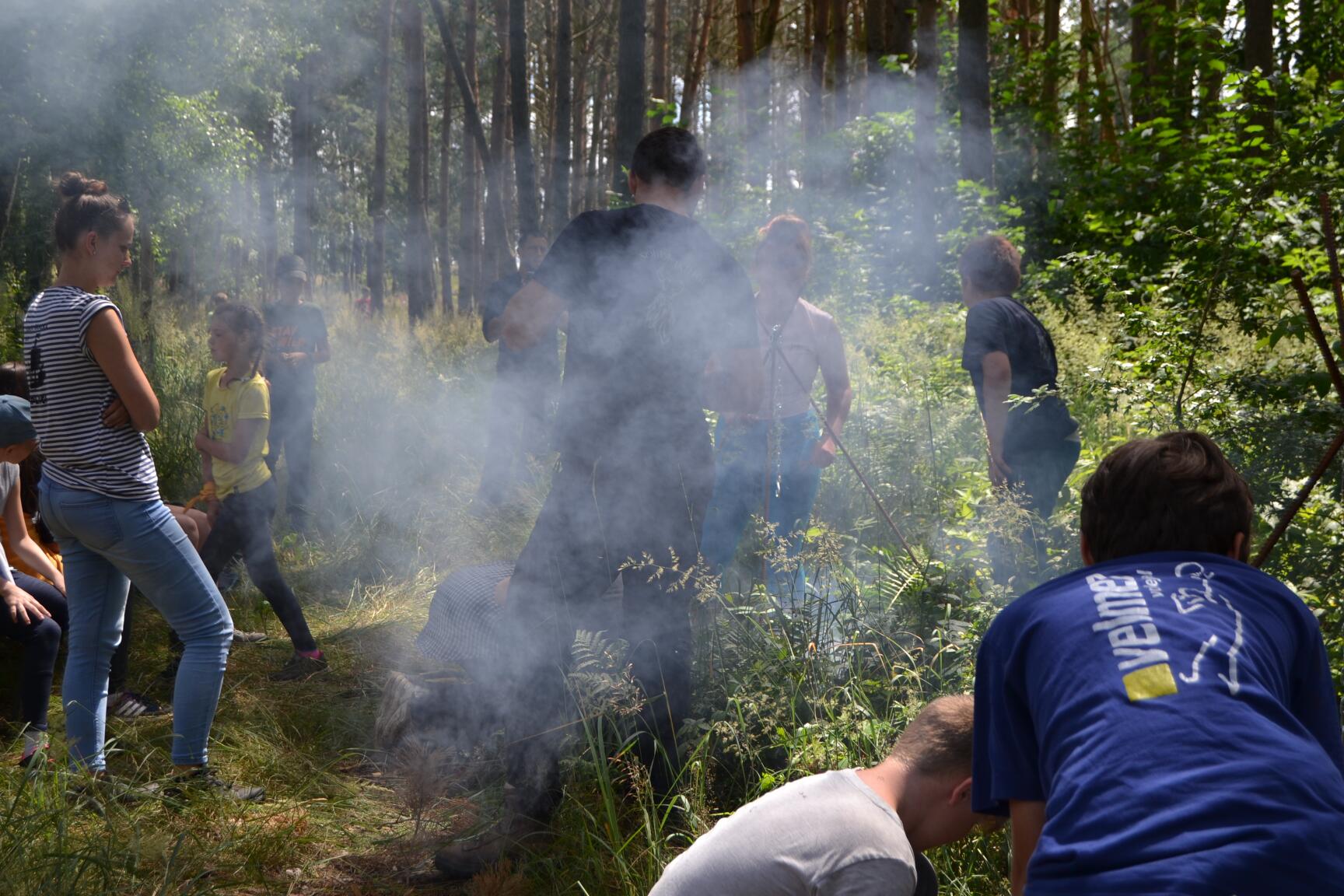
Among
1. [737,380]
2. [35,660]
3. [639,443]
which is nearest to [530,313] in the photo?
[639,443]

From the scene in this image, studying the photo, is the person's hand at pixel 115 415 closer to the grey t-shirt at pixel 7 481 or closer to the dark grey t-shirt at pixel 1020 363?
the grey t-shirt at pixel 7 481

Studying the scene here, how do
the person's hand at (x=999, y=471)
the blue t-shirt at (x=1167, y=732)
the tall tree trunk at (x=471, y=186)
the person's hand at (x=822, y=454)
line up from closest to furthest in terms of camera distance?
the blue t-shirt at (x=1167, y=732) → the person's hand at (x=999, y=471) → the person's hand at (x=822, y=454) → the tall tree trunk at (x=471, y=186)

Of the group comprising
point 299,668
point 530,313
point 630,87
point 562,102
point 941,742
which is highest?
point 562,102

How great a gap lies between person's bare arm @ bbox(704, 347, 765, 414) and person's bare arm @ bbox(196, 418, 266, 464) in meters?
2.09

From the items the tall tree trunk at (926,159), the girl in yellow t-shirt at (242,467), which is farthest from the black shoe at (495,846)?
the tall tree trunk at (926,159)

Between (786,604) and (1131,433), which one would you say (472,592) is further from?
(1131,433)

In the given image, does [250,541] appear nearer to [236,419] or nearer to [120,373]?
[236,419]

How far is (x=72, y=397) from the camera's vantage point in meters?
2.63

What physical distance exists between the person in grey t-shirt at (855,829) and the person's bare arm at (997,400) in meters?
2.01

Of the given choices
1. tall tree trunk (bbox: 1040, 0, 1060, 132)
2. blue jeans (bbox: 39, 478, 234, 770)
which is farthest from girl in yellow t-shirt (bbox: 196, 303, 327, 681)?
tall tree trunk (bbox: 1040, 0, 1060, 132)

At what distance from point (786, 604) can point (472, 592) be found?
1.02 metres

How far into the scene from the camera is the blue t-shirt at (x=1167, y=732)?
1.09 meters

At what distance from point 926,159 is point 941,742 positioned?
30.0 ft

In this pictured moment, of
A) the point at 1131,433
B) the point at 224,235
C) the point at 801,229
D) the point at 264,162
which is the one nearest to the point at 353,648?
the point at 801,229
